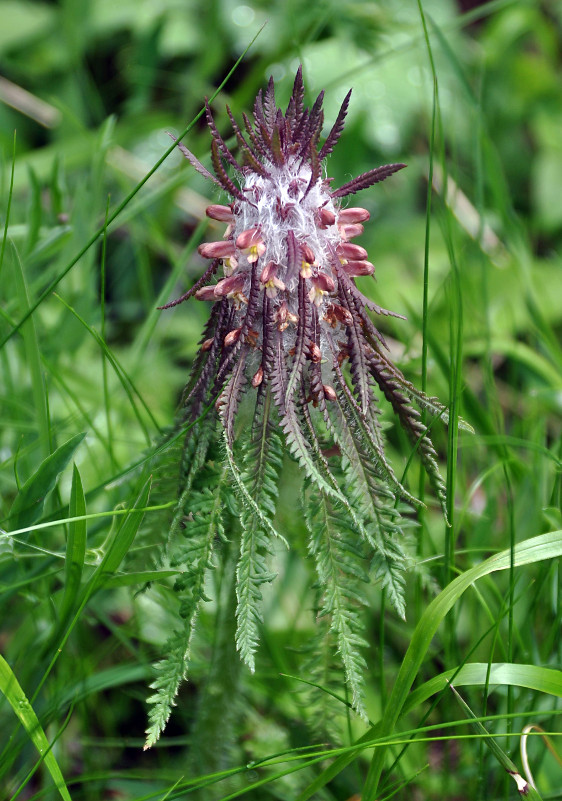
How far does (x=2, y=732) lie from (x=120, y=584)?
731 mm

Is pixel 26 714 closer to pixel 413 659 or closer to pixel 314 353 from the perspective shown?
pixel 413 659

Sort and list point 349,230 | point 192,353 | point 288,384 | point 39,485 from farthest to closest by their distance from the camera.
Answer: point 192,353, point 39,485, point 349,230, point 288,384

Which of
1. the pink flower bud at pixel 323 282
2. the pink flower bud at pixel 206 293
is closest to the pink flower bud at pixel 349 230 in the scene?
the pink flower bud at pixel 323 282

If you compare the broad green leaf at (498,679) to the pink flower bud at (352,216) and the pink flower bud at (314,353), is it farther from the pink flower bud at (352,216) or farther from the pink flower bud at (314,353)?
the pink flower bud at (352,216)

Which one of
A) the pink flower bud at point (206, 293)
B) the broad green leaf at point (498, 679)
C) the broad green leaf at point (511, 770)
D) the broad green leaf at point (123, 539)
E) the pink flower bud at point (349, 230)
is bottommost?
the broad green leaf at point (511, 770)

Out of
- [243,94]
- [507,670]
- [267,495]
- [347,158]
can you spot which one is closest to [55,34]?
[243,94]

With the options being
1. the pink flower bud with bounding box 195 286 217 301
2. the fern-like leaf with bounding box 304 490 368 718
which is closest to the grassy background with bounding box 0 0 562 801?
the fern-like leaf with bounding box 304 490 368 718

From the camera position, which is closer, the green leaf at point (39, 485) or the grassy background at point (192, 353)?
the green leaf at point (39, 485)

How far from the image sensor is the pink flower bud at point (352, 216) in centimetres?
124

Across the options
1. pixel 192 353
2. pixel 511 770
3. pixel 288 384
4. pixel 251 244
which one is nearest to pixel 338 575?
pixel 288 384

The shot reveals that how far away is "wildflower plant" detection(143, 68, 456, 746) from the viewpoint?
115 centimetres

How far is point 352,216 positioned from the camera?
1.25 m

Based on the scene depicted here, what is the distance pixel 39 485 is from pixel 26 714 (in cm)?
38

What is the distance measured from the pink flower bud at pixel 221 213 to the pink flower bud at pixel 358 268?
205 mm
